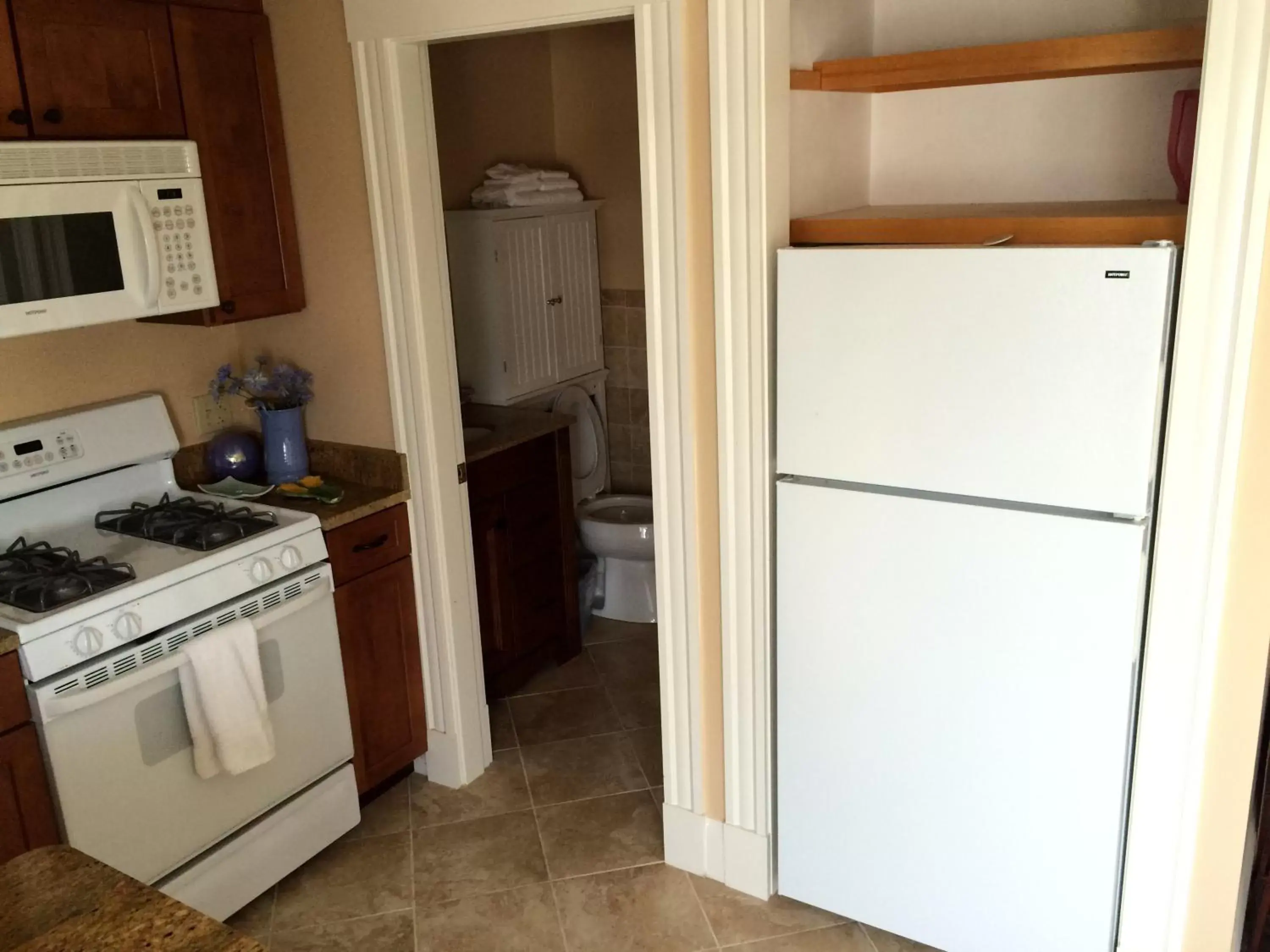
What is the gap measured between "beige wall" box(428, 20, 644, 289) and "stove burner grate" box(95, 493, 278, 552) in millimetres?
1619

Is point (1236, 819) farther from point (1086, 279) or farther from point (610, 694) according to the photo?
point (610, 694)

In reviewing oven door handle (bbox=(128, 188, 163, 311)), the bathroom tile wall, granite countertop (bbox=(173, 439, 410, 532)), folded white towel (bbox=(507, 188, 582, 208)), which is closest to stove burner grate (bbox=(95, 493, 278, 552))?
granite countertop (bbox=(173, 439, 410, 532))

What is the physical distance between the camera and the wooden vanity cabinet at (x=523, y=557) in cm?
318

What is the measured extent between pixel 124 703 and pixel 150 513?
0.58 metres

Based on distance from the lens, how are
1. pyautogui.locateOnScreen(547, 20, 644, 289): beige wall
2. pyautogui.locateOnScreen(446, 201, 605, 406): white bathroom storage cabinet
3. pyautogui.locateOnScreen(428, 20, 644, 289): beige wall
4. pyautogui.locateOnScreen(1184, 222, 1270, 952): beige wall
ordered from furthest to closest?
1. pyautogui.locateOnScreen(547, 20, 644, 289): beige wall
2. pyautogui.locateOnScreen(428, 20, 644, 289): beige wall
3. pyautogui.locateOnScreen(446, 201, 605, 406): white bathroom storage cabinet
4. pyautogui.locateOnScreen(1184, 222, 1270, 952): beige wall

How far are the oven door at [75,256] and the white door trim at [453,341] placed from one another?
22.2 inches

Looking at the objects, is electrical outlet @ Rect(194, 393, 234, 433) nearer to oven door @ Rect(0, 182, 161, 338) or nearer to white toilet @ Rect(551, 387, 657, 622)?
oven door @ Rect(0, 182, 161, 338)

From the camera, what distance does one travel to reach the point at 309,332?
9.27ft

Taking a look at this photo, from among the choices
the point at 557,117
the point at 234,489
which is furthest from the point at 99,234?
the point at 557,117

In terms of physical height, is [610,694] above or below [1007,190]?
below

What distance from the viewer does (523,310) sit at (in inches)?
144

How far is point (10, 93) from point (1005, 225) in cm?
198

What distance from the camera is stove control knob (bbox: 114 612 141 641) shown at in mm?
2088

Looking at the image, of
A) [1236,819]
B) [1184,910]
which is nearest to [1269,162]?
[1236,819]
